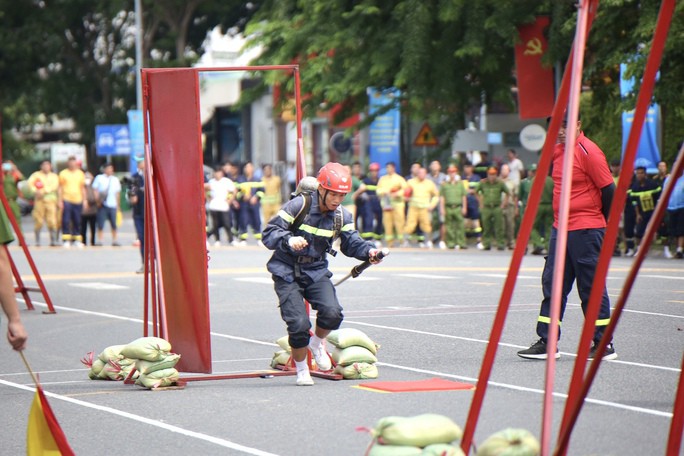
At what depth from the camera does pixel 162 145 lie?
32.6 feet

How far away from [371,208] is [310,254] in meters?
20.3

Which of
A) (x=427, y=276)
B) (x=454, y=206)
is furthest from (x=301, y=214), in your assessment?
(x=454, y=206)

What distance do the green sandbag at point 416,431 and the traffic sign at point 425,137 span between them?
25.2 metres

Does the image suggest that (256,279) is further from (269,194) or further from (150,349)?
(269,194)

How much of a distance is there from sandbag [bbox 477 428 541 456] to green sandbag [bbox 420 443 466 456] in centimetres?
14

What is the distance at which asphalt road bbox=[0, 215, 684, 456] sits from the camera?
7.74 meters

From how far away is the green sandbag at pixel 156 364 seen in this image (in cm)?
967

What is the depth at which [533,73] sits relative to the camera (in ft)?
87.9

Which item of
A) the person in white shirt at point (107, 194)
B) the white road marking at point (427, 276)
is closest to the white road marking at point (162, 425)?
the white road marking at point (427, 276)

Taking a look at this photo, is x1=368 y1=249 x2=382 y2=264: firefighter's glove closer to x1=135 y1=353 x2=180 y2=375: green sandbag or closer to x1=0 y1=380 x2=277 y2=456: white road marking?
x1=135 y1=353 x2=180 y2=375: green sandbag

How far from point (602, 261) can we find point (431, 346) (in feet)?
21.0

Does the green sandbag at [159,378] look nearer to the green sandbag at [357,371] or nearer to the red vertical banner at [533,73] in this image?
the green sandbag at [357,371]

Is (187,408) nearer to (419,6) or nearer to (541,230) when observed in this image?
(541,230)

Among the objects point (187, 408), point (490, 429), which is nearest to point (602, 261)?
point (490, 429)
